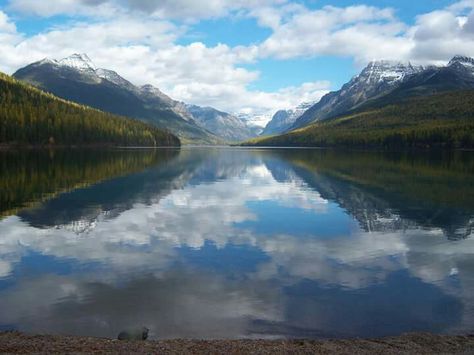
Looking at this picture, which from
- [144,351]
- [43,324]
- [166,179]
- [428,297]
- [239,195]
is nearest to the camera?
[144,351]

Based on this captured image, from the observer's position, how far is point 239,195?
7156 centimetres

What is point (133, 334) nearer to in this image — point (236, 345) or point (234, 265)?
point (236, 345)

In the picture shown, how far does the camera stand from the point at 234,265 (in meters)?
31.7

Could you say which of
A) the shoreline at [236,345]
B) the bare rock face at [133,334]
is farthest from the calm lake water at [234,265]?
the shoreline at [236,345]

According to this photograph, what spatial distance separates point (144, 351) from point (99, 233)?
25694mm

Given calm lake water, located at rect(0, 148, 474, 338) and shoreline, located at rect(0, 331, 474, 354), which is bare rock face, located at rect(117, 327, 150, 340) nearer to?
shoreline, located at rect(0, 331, 474, 354)

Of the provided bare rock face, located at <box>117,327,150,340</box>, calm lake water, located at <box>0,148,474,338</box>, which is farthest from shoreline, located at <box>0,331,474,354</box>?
calm lake water, located at <box>0,148,474,338</box>

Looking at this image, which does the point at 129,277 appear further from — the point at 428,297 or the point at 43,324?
the point at 428,297

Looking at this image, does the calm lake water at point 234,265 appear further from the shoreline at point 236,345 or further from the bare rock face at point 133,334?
the shoreline at point 236,345

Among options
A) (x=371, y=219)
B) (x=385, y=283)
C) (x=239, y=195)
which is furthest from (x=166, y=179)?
(x=385, y=283)

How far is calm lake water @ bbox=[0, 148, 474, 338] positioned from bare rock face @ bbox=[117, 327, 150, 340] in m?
0.90

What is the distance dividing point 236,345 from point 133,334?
432 cm

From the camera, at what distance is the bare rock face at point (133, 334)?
18828 mm

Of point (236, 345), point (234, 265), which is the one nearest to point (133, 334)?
point (236, 345)
